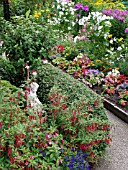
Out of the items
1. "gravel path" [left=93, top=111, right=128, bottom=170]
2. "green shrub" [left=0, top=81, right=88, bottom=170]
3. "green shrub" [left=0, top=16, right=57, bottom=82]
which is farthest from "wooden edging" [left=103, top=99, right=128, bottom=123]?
"green shrub" [left=0, top=81, right=88, bottom=170]

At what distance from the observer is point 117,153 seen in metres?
4.04

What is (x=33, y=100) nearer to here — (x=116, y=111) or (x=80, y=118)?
(x=80, y=118)

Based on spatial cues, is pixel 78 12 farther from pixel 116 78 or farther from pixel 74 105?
pixel 74 105

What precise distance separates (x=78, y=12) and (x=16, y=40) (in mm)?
4459

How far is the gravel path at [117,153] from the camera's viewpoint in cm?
379

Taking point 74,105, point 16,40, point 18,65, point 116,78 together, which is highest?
point 16,40

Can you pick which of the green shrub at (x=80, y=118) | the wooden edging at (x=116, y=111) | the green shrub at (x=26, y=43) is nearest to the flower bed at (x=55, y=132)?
the green shrub at (x=80, y=118)

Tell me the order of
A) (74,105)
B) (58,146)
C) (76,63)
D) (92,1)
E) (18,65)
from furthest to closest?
(92,1)
(76,63)
(18,65)
(74,105)
(58,146)

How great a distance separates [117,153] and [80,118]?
3.03 ft

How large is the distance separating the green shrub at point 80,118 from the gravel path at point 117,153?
0.16 meters

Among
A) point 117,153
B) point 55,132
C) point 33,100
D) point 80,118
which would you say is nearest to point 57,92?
point 33,100

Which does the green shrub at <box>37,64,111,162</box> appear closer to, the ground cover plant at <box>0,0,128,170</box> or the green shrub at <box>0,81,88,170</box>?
the ground cover plant at <box>0,0,128,170</box>

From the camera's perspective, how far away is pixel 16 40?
4.06 meters

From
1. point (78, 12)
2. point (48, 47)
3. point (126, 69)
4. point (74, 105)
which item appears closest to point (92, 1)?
point (78, 12)
